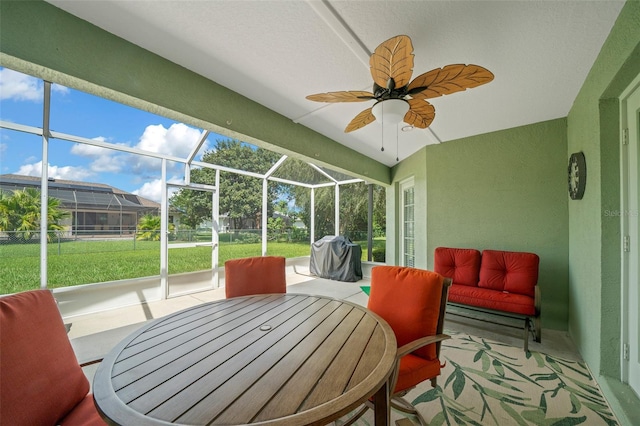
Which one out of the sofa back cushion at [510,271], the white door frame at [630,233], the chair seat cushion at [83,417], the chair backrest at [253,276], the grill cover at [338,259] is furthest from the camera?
the grill cover at [338,259]

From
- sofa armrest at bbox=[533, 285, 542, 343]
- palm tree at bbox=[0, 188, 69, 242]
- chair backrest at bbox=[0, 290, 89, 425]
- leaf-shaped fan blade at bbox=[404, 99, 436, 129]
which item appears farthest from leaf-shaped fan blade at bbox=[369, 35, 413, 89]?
palm tree at bbox=[0, 188, 69, 242]

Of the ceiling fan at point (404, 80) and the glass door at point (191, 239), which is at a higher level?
the ceiling fan at point (404, 80)

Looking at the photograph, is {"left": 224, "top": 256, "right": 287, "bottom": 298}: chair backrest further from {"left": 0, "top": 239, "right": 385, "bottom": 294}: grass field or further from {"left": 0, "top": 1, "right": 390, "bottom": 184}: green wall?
{"left": 0, "top": 239, "right": 385, "bottom": 294}: grass field

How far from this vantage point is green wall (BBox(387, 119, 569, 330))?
3.09m

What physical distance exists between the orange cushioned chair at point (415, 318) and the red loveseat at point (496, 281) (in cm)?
163

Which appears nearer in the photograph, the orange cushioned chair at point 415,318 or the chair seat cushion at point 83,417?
the chair seat cushion at point 83,417

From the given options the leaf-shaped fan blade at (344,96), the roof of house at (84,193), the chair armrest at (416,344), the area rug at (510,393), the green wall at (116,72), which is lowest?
the area rug at (510,393)

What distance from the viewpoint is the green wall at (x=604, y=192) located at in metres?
1.61

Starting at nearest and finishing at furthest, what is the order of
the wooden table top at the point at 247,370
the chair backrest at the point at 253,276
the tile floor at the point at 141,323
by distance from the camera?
the wooden table top at the point at 247,370, the chair backrest at the point at 253,276, the tile floor at the point at 141,323

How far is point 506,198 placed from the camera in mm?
3443

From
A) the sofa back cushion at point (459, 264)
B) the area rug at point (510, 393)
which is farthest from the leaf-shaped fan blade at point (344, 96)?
the sofa back cushion at point (459, 264)

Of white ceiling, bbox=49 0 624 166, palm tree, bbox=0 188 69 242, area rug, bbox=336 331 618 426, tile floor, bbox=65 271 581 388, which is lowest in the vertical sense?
tile floor, bbox=65 271 581 388

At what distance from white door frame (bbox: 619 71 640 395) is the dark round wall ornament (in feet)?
1.63

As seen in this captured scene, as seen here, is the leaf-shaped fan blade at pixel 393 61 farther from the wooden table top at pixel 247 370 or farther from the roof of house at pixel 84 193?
the roof of house at pixel 84 193
